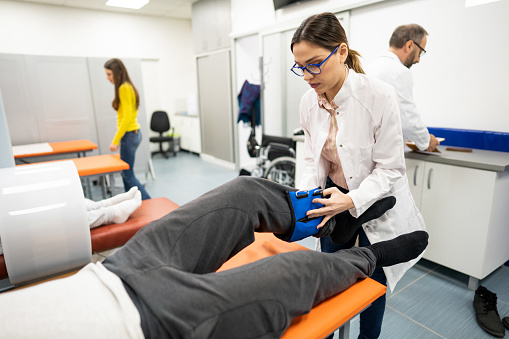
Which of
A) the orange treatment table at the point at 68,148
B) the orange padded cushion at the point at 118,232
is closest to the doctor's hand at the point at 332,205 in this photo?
the orange padded cushion at the point at 118,232

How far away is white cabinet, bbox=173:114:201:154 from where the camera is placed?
615cm

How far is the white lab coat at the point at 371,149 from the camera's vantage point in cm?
111

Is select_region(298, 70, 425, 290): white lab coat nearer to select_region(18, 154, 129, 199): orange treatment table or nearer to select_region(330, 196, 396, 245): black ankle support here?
select_region(330, 196, 396, 245): black ankle support

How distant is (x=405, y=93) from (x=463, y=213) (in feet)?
2.65

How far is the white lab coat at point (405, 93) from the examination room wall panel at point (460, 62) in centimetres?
73

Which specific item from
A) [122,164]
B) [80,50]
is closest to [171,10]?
[80,50]

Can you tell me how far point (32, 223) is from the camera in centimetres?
125

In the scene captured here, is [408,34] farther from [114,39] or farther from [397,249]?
[114,39]

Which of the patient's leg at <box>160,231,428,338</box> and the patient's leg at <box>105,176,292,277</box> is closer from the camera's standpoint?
the patient's leg at <box>160,231,428,338</box>

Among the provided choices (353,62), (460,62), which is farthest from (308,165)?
(460,62)

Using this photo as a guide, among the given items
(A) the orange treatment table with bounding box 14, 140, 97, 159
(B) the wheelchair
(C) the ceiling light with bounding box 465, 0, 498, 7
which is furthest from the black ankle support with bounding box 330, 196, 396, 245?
(A) the orange treatment table with bounding box 14, 140, 97, 159

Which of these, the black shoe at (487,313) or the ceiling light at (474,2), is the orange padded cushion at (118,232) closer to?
the black shoe at (487,313)

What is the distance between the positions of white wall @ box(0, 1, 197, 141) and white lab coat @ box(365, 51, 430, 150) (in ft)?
17.8

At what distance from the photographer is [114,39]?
19.5ft
